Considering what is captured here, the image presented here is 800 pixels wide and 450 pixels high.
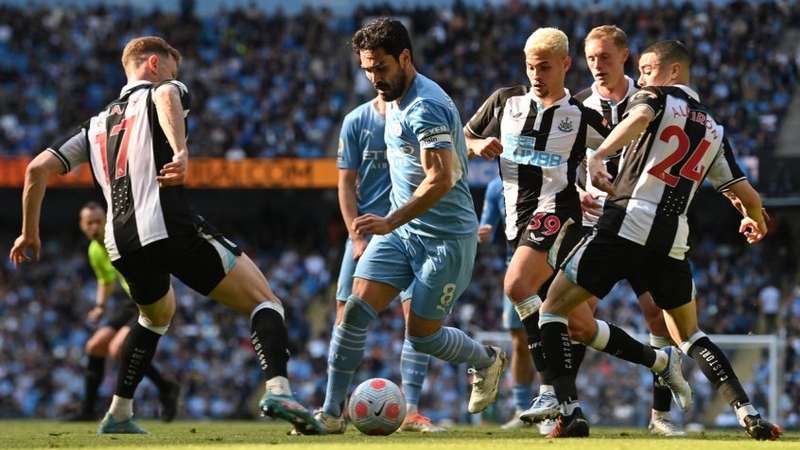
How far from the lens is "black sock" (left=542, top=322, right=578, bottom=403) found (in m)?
7.64

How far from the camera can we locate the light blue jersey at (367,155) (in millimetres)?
9301

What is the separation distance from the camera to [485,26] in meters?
30.0

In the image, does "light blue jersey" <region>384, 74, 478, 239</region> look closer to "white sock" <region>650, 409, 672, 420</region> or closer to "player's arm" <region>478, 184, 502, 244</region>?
"white sock" <region>650, 409, 672, 420</region>

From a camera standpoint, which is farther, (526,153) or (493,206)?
(493,206)

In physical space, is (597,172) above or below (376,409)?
above

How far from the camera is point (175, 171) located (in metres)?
7.34

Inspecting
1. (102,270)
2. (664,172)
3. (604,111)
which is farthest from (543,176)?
(102,270)

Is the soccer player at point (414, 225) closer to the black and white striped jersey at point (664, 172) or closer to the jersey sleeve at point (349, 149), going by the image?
the black and white striped jersey at point (664, 172)

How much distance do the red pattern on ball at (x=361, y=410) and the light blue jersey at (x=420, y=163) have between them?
1.01 meters

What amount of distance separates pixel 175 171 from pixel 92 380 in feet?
22.8

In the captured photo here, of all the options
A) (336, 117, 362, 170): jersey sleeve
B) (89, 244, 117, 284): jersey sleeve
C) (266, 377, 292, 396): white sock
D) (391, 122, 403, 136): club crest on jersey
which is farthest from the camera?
(89, 244, 117, 284): jersey sleeve

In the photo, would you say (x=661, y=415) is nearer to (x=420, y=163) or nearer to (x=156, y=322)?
(x=420, y=163)

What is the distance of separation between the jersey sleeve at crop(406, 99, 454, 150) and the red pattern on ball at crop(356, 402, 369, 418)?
1.62 meters

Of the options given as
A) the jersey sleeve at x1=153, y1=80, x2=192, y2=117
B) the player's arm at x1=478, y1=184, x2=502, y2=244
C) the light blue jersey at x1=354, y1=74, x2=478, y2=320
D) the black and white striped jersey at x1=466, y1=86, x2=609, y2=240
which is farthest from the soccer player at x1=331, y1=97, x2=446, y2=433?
the player's arm at x1=478, y1=184, x2=502, y2=244
